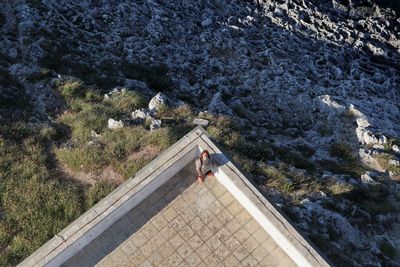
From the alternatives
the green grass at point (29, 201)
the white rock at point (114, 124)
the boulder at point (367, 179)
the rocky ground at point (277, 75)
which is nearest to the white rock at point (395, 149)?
the rocky ground at point (277, 75)

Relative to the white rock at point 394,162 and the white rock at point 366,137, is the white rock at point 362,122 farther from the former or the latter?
the white rock at point 394,162

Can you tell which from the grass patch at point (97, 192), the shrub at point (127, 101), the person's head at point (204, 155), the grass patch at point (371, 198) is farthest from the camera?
the shrub at point (127, 101)

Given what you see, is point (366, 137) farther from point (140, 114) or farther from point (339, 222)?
point (140, 114)

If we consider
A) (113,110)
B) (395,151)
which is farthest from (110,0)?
(395,151)

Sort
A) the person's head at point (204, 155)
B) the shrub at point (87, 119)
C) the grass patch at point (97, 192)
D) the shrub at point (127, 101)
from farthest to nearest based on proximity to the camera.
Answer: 1. the shrub at point (127, 101)
2. the shrub at point (87, 119)
3. the grass patch at point (97, 192)
4. the person's head at point (204, 155)

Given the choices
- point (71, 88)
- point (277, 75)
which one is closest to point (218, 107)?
point (277, 75)

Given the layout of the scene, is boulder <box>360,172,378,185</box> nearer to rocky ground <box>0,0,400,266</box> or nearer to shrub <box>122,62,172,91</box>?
rocky ground <box>0,0,400,266</box>

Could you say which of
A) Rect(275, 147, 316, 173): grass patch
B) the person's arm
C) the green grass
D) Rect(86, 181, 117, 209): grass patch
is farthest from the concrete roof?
Rect(275, 147, 316, 173): grass patch
